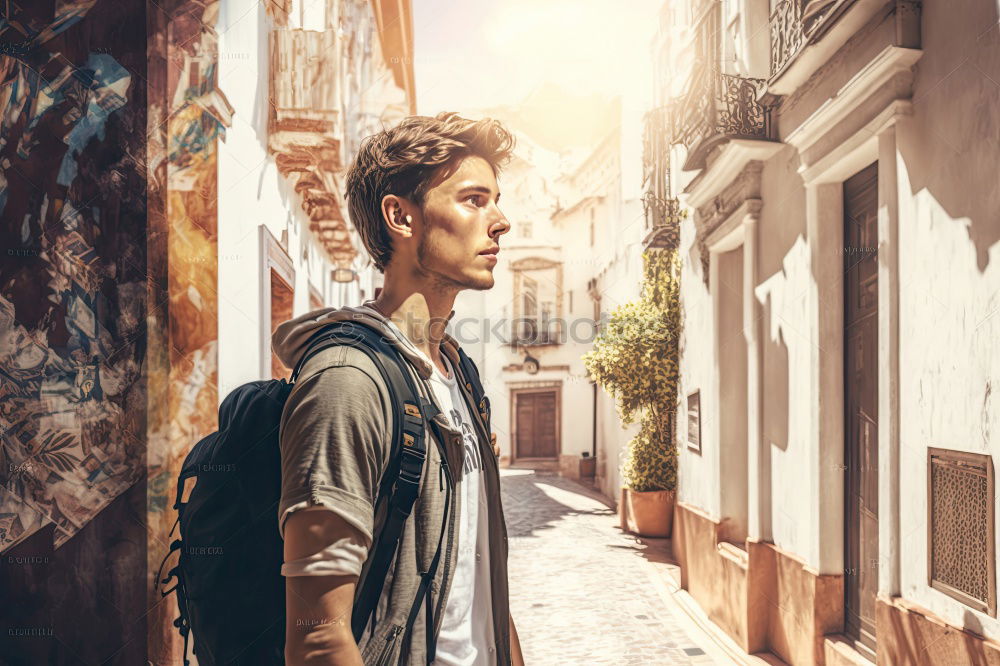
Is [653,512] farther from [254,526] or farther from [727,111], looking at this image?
[254,526]

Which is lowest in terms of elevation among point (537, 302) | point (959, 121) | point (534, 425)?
point (534, 425)

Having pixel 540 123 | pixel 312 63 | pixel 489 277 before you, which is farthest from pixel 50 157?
pixel 540 123

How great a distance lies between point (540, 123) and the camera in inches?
1444

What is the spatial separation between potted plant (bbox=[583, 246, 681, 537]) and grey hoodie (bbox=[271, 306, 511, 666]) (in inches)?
414

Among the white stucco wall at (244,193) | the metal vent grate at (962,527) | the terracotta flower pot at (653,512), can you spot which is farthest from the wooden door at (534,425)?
the metal vent grate at (962,527)

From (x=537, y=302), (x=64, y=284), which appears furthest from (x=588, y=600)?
(x=537, y=302)

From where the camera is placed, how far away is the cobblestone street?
665 cm

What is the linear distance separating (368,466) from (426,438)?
192mm

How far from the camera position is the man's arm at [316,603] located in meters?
1.24

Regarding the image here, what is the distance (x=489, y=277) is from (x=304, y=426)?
596 millimetres

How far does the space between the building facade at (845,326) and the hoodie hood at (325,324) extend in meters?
3.01

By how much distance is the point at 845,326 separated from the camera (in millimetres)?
5633

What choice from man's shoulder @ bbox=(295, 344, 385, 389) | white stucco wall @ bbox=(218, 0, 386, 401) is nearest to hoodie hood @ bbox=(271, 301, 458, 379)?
man's shoulder @ bbox=(295, 344, 385, 389)

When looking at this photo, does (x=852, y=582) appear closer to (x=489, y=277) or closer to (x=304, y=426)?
(x=489, y=277)
